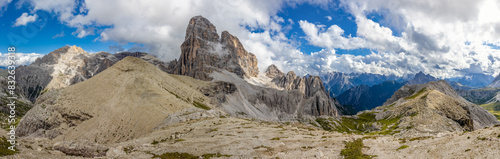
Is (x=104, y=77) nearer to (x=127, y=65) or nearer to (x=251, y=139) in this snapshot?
(x=127, y=65)

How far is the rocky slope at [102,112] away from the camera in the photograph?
9912 centimetres

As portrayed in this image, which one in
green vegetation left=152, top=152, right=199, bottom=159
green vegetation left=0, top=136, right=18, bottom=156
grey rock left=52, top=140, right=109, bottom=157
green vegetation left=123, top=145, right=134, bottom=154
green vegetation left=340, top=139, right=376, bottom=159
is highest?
green vegetation left=0, top=136, right=18, bottom=156

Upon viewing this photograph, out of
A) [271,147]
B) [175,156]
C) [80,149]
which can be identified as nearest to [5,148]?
[80,149]

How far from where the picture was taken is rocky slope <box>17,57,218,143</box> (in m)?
99.1

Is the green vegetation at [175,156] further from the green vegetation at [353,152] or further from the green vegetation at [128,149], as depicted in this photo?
the green vegetation at [353,152]

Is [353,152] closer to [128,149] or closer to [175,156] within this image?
[175,156]

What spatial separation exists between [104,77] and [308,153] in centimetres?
14119

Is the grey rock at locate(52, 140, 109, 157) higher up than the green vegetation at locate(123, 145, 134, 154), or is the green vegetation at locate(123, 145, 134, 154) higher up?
the grey rock at locate(52, 140, 109, 157)

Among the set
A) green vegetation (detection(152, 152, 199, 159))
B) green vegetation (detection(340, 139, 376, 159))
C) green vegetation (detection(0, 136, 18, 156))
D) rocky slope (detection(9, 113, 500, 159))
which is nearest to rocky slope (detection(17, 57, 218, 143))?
rocky slope (detection(9, 113, 500, 159))

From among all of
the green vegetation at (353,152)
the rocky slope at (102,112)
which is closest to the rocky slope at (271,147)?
the green vegetation at (353,152)

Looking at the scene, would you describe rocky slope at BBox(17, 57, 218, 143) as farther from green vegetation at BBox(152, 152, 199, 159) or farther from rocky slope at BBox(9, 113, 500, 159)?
green vegetation at BBox(152, 152, 199, 159)

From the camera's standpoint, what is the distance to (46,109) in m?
117

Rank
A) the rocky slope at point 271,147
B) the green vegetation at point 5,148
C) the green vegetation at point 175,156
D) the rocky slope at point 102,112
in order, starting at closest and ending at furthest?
the green vegetation at point 5,148 < the rocky slope at point 271,147 < the green vegetation at point 175,156 < the rocky slope at point 102,112

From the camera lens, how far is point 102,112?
113750 millimetres
